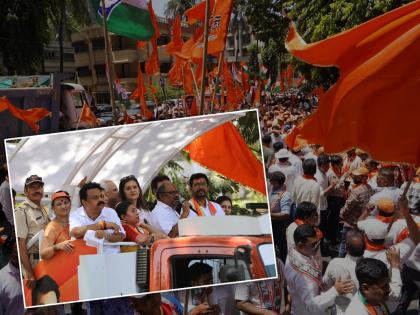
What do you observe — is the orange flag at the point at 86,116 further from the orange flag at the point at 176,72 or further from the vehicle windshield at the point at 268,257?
the vehicle windshield at the point at 268,257

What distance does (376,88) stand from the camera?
109 inches

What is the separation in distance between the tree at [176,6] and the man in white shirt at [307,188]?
40.2 metres

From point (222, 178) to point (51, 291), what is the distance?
3.45ft

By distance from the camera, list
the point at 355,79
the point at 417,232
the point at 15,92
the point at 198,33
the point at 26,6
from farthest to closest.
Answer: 1. the point at 26,6
2. the point at 198,33
3. the point at 15,92
4. the point at 417,232
5. the point at 355,79

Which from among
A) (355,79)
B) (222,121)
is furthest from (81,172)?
(355,79)

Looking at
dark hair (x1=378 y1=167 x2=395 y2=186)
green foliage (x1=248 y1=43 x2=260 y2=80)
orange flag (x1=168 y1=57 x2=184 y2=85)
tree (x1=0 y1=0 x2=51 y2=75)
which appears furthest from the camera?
green foliage (x1=248 y1=43 x2=260 y2=80)

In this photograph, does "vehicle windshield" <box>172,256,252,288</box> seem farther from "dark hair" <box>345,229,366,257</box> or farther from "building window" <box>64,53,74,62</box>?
"building window" <box>64,53,74,62</box>

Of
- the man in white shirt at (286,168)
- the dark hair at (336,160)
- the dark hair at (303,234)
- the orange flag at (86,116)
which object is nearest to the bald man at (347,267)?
the dark hair at (303,234)

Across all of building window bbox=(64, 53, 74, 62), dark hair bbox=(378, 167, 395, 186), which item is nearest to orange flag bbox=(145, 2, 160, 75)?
dark hair bbox=(378, 167, 395, 186)

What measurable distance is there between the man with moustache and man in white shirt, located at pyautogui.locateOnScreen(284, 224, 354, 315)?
5.10 feet

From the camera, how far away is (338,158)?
6.46 m

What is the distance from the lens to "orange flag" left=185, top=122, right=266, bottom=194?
8.98 ft

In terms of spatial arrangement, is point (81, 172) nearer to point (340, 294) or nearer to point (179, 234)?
point (179, 234)

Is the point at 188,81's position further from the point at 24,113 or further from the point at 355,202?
the point at 355,202
